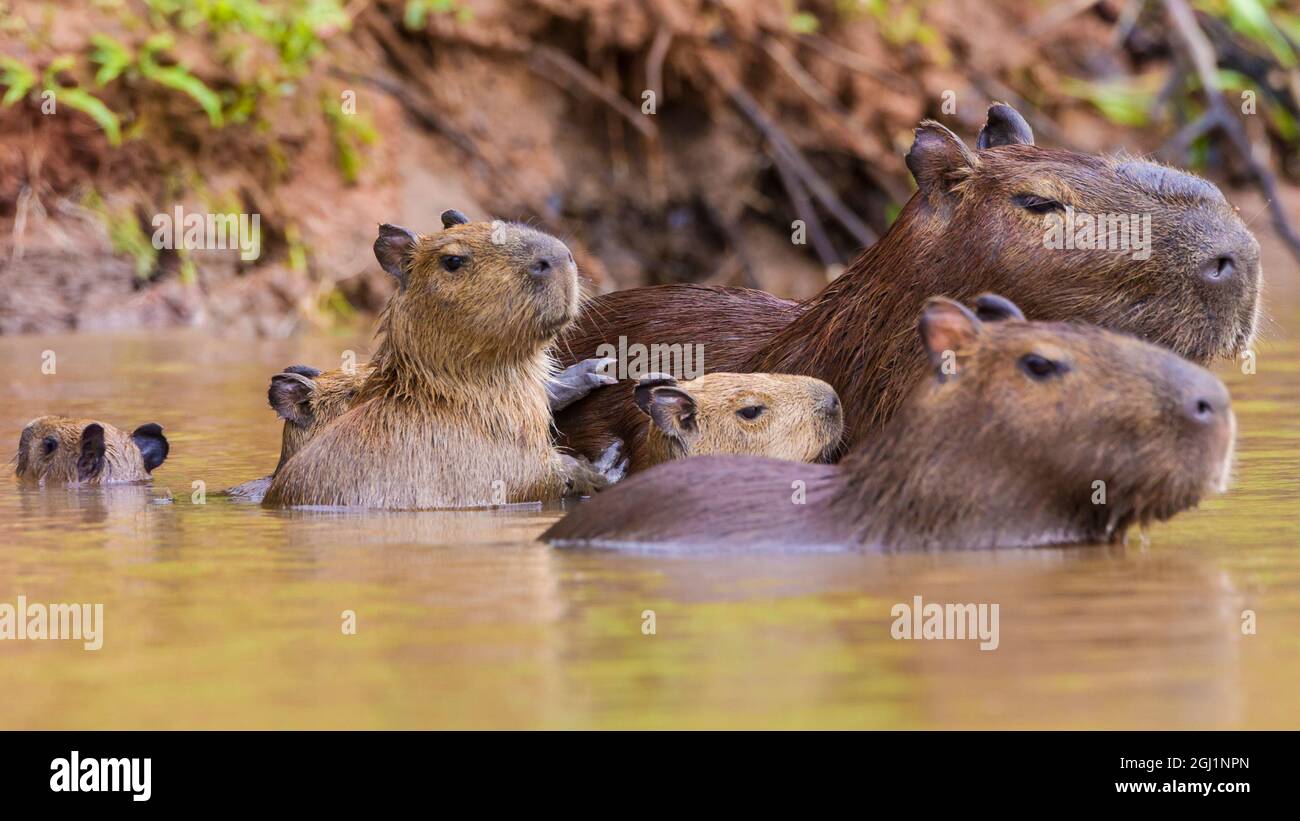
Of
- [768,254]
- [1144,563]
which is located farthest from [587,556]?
[768,254]

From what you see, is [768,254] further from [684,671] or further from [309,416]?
[684,671]

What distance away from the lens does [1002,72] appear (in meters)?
19.6

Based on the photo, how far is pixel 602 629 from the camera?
4.64 metres

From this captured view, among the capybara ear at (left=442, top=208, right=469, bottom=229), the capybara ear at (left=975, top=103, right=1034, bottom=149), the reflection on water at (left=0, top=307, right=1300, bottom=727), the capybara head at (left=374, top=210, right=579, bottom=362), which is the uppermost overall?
the capybara ear at (left=975, top=103, right=1034, bottom=149)

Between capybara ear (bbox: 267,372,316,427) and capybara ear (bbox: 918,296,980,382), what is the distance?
3.21 meters

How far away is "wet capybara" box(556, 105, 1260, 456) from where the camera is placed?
20.7 feet

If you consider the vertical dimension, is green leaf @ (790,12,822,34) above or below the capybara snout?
above

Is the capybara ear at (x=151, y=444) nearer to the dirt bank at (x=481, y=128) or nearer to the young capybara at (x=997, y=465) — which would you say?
the young capybara at (x=997, y=465)

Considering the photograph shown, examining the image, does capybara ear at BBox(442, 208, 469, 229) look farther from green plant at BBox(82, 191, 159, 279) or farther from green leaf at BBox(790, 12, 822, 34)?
green leaf at BBox(790, 12, 822, 34)

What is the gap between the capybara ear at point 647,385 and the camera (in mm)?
6875

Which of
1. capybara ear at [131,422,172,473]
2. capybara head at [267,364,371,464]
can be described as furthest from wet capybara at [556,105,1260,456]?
capybara ear at [131,422,172,473]

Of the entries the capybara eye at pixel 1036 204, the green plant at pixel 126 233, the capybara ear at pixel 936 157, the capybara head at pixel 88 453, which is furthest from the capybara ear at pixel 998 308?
the green plant at pixel 126 233

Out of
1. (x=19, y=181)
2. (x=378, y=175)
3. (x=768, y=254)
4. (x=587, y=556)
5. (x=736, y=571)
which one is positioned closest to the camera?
(x=736, y=571)
